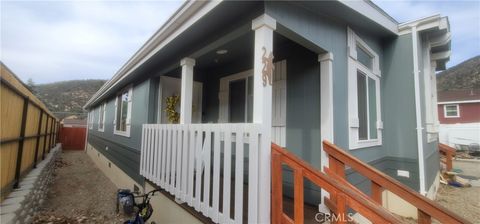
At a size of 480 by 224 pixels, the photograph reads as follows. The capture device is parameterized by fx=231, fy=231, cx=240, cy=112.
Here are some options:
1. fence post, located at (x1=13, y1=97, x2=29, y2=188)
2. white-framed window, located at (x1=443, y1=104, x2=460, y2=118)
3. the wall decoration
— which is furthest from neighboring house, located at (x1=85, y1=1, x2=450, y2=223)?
white-framed window, located at (x1=443, y1=104, x2=460, y2=118)

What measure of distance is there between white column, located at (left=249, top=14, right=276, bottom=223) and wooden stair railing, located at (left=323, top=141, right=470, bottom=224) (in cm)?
96

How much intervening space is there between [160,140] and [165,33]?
1.71 meters

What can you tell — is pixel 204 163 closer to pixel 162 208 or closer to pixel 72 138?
pixel 162 208

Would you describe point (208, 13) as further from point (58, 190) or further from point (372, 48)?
point (58, 190)

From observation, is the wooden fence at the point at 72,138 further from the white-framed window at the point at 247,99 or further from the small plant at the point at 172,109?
the white-framed window at the point at 247,99

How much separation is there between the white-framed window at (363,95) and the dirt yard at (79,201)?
14.7 feet

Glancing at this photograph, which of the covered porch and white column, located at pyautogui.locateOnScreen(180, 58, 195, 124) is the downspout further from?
white column, located at pyautogui.locateOnScreen(180, 58, 195, 124)

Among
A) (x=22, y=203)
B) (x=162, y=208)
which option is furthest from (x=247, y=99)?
(x=22, y=203)

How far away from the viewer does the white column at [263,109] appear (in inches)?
79.5

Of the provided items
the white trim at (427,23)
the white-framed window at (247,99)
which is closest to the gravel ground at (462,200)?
the white trim at (427,23)

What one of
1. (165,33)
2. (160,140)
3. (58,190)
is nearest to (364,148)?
(160,140)

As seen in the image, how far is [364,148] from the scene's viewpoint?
3.64 m

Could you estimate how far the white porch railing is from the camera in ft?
6.91

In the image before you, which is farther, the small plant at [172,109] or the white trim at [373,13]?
the small plant at [172,109]
